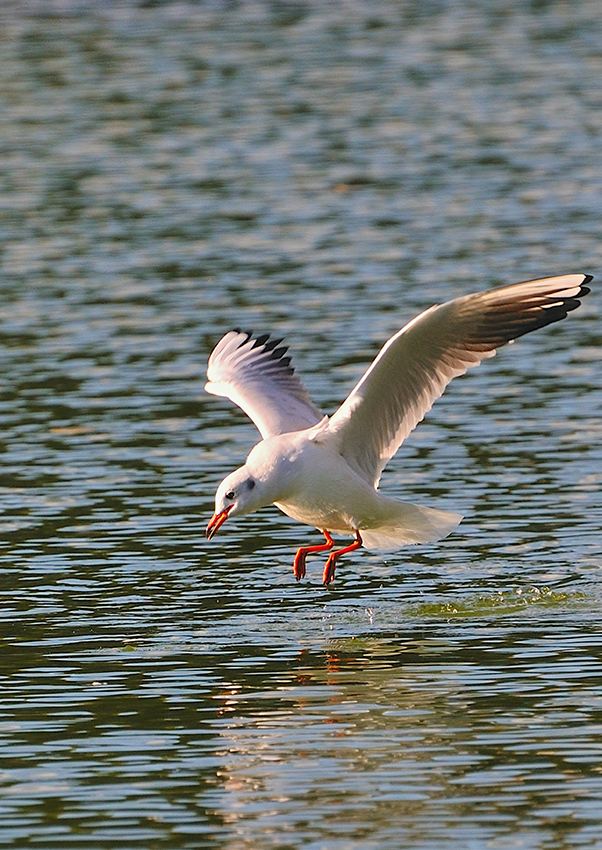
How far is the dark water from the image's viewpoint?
30.0 ft

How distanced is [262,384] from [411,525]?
1.73 meters

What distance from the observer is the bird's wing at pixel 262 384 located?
13.2m

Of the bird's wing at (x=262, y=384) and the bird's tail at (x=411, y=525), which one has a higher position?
the bird's wing at (x=262, y=384)

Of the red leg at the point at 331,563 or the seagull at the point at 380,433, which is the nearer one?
the seagull at the point at 380,433

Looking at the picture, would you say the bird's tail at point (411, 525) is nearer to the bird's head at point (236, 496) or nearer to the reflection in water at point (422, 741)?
the reflection in water at point (422, 741)

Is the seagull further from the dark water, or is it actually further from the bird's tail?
the dark water

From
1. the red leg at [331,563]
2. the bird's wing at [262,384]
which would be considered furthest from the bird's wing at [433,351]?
the bird's wing at [262,384]

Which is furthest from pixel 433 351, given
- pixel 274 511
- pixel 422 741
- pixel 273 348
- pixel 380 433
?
pixel 274 511

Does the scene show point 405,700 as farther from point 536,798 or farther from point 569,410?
point 569,410

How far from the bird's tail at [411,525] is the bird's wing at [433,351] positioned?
377mm

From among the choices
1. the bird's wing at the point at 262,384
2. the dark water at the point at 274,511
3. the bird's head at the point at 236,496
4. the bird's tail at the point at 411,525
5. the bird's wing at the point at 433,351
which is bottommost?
the dark water at the point at 274,511

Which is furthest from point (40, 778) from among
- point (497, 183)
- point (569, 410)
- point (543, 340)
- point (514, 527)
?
point (497, 183)

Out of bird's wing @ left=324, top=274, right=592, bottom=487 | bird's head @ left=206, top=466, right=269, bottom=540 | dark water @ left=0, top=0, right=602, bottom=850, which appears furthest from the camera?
bird's head @ left=206, top=466, right=269, bottom=540

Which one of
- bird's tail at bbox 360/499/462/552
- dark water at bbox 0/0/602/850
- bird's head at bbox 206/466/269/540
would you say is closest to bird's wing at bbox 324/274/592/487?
bird's tail at bbox 360/499/462/552
